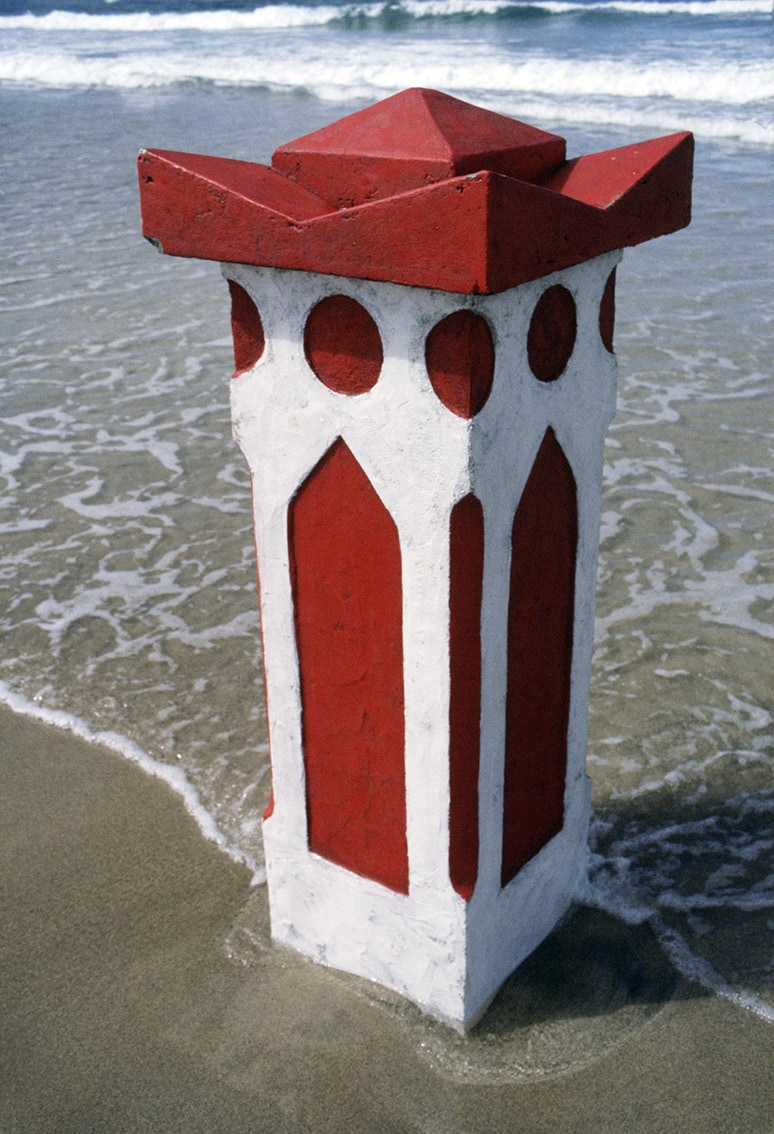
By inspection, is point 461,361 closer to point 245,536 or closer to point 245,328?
point 245,328

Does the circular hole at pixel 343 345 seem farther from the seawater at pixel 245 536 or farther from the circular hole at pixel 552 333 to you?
the seawater at pixel 245 536

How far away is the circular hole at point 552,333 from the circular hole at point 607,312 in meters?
0.12

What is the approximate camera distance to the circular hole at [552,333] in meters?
1.91

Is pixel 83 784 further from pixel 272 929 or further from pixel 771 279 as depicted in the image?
pixel 771 279

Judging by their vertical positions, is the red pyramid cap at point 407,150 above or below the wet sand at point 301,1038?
above

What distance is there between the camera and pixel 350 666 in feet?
7.15

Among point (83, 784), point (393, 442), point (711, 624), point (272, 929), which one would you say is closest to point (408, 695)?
point (393, 442)

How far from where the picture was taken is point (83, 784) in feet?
10.8

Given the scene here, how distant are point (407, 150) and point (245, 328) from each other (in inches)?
16.5

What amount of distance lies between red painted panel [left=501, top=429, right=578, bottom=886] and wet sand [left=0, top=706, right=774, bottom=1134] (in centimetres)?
36

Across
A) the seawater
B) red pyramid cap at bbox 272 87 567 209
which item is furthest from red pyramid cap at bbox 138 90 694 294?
the seawater

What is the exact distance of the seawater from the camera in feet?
10.5

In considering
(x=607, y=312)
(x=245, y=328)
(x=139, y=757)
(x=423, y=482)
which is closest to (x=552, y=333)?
(x=607, y=312)

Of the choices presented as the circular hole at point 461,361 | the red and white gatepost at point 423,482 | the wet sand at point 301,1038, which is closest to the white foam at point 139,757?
the wet sand at point 301,1038
